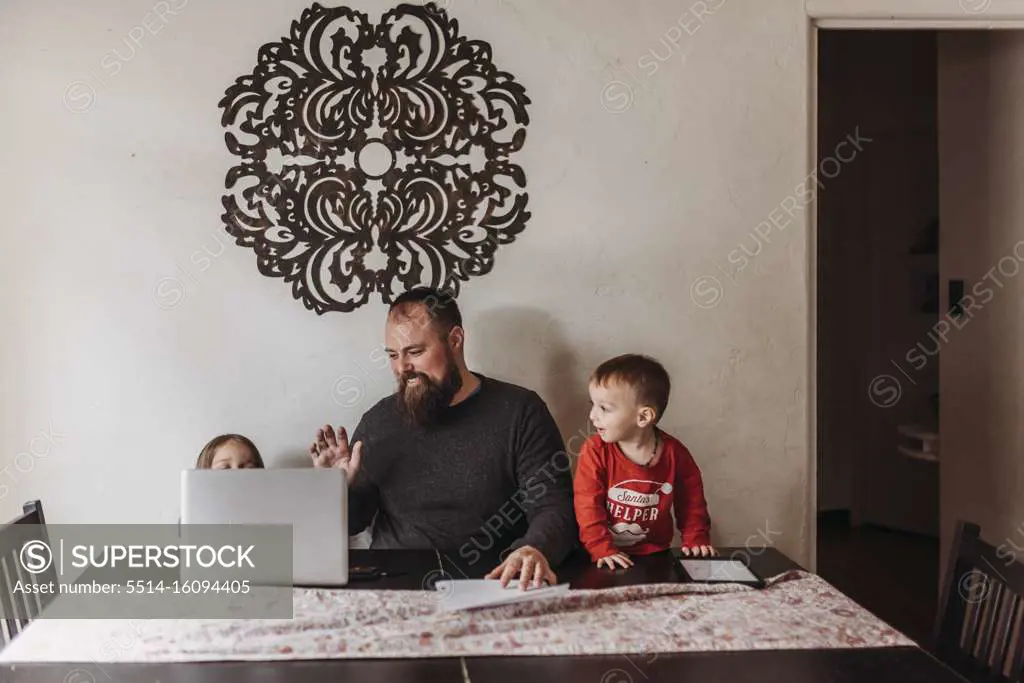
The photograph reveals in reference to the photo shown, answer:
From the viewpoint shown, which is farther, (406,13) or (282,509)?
(406,13)

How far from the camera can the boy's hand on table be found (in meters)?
2.13

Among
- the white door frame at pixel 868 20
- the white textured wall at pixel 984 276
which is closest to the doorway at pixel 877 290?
the white textured wall at pixel 984 276

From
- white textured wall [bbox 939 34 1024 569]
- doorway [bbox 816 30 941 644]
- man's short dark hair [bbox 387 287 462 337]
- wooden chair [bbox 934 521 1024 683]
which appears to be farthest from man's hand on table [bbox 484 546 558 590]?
doorway [bbox 816 30 941 644]

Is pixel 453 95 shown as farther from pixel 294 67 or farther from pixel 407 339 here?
pixel 407 339

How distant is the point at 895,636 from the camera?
169 cm

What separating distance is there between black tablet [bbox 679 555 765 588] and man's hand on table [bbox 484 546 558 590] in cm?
31

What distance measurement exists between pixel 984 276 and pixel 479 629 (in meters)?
2.31

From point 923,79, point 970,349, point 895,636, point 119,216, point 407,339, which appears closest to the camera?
point 895,636

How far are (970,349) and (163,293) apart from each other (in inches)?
102

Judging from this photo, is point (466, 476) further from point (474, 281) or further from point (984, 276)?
point (984, 276)

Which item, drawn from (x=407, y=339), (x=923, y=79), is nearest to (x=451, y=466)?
(x=407, y=339)

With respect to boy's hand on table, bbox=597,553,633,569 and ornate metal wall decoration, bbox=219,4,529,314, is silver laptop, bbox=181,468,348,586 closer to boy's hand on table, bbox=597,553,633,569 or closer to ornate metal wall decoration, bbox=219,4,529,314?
boy's hand on table, bbox=597,553,633,569

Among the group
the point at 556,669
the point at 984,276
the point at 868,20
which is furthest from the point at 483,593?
the point at 984,276

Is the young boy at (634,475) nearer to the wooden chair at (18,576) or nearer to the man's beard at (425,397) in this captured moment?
A: the man's beard at (425,397)
